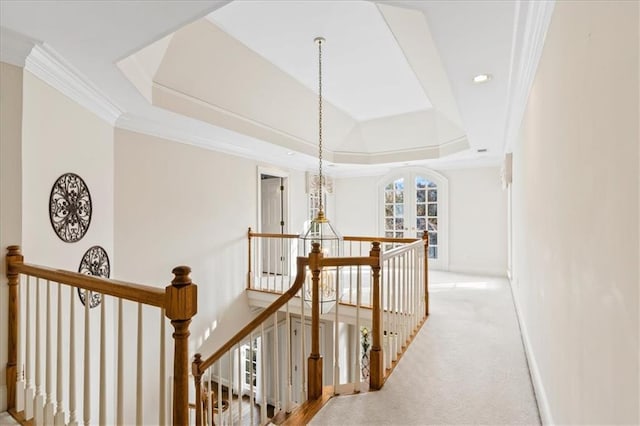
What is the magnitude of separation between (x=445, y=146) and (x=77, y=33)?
5259 mm

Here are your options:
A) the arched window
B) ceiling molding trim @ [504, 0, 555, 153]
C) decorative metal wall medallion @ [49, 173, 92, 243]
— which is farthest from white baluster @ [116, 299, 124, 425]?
the arched window

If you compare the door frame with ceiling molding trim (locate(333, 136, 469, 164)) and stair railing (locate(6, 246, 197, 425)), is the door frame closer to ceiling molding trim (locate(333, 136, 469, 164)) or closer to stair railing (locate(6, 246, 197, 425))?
ceiling molding trim (locate(333, 136, 469, 164))

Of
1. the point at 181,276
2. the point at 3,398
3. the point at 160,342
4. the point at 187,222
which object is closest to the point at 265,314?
the point at 160,342

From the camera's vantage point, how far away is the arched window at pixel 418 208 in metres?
6.79

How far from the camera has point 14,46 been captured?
2.05m

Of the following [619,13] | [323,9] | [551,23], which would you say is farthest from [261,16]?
[619,13]

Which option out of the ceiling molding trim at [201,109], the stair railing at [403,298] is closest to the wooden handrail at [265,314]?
the stair railing at [403,298]

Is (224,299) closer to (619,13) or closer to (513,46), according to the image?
(513,46)

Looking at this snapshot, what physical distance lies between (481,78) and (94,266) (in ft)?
12.1

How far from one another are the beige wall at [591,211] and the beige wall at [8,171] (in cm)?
297

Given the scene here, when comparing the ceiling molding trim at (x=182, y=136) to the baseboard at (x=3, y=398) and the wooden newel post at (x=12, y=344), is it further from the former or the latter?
the baseboard at (x=3, y=398)

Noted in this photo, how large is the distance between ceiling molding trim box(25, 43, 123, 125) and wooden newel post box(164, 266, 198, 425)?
78.8 inches

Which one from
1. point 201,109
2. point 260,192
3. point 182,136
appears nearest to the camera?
point 201,109

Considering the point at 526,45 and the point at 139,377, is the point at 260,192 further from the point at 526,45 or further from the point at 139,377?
the point at 139,377
